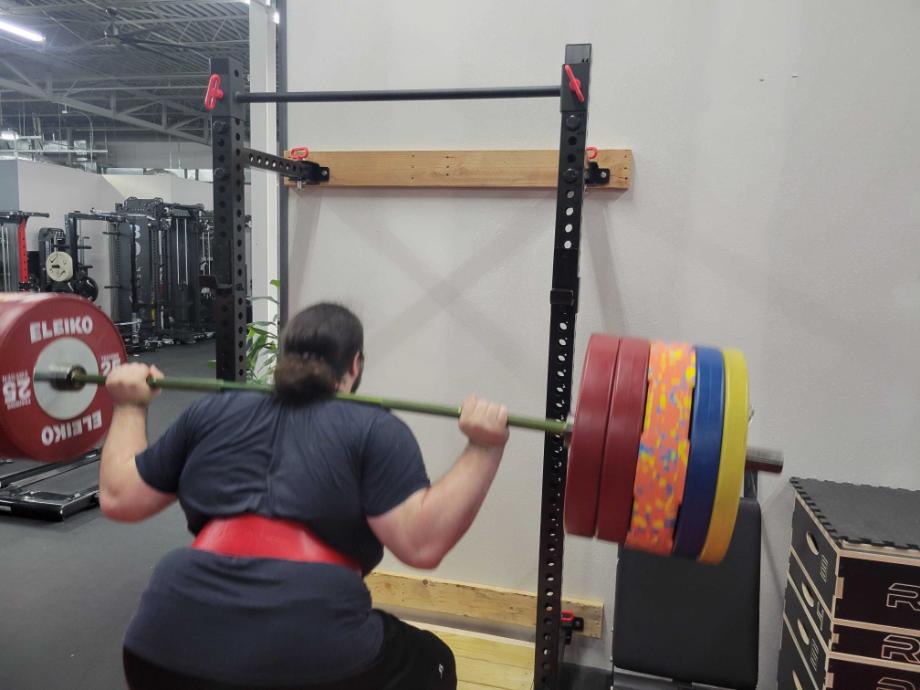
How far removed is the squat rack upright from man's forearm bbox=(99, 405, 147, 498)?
333mm

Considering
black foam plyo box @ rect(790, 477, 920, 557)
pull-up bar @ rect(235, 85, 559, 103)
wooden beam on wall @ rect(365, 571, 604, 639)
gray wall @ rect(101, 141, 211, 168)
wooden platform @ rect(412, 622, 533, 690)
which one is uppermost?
gray wall @ rect(101, 141, 211, 168)

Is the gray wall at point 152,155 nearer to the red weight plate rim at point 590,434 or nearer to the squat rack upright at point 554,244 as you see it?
the squat rack upright at point 554,244

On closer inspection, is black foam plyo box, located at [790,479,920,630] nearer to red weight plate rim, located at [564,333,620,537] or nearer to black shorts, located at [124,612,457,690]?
red weight plate rim, located at [564,333,620,537]

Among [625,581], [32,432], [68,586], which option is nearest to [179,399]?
[68,586]

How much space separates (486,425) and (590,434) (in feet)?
0.67

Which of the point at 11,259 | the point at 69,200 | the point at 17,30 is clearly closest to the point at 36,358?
the point at 17,30

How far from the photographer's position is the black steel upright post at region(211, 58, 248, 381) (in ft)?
5.49

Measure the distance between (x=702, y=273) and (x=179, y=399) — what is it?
17.3 feet

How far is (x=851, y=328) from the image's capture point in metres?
1.90

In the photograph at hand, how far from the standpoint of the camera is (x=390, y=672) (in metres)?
1.12

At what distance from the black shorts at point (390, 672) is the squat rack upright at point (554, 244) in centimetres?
39

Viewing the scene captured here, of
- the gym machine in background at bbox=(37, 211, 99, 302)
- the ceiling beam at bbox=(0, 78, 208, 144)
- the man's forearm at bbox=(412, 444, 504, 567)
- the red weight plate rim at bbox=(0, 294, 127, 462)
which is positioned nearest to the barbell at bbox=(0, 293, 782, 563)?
the man's forearm at bbox=(412, 444, 504, 567)

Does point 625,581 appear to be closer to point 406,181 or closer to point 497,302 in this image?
point 497,302

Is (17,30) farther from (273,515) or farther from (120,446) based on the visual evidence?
(273,515)
